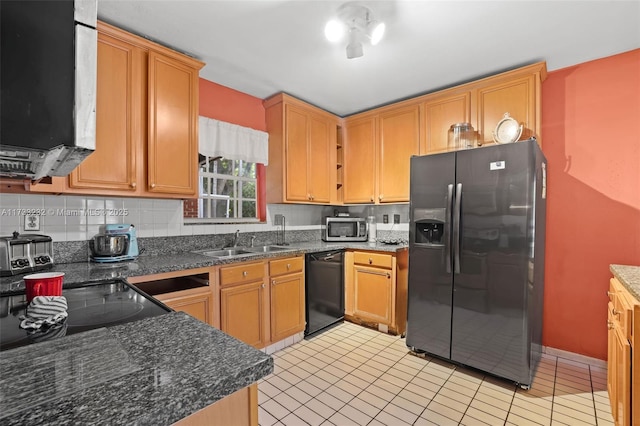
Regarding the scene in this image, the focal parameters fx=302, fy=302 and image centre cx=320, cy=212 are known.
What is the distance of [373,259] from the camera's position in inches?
123

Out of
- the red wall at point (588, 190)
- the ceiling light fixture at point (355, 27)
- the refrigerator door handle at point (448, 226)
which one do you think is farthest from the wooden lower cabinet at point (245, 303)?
the red wall at point (588, 190)

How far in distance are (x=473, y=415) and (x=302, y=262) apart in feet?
5.58

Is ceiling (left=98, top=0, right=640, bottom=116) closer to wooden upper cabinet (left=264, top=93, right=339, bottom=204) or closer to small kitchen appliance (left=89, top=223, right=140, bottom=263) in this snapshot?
wooden upper cabinet (left=264, top=93, right=339, bottom=204)

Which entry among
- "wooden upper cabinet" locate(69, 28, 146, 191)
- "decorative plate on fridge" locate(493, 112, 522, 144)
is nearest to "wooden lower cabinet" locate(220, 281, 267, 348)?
"wooden upper cabinet" locate(69, 28, 146, 191)

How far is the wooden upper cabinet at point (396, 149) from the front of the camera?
326 cm

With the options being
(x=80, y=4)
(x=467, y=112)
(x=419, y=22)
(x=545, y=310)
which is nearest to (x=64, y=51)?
(x=80, y=4)

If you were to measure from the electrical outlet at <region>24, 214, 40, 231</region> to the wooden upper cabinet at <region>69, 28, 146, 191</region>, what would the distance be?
14.6 inches

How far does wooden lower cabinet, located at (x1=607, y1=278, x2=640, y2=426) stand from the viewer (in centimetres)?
133

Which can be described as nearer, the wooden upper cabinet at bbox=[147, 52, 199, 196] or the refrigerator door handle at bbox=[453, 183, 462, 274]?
the wooden upper cabinet at bbox=[147, 52, 199, 196]

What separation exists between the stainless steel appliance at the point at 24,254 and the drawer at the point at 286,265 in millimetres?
1470

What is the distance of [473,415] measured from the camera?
6.04 ft

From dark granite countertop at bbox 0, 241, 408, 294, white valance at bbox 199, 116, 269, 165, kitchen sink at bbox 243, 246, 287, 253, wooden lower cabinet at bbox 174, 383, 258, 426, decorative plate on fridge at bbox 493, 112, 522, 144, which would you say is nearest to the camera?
wooden lower cabinet at bbox 174, 383, 258, 426

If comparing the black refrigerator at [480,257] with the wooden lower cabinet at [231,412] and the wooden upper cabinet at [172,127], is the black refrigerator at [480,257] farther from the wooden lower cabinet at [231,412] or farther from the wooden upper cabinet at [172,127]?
the wooden lower cabinet at [231,412]

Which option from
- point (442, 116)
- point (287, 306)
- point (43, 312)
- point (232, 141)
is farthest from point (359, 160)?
point (43, 312)
